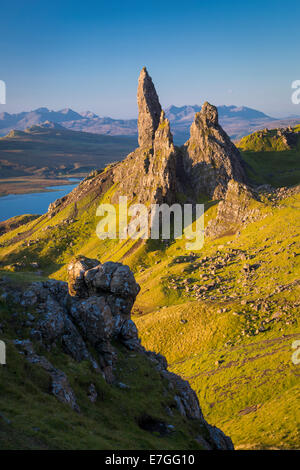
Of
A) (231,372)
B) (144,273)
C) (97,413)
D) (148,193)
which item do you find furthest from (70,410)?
(148,193)

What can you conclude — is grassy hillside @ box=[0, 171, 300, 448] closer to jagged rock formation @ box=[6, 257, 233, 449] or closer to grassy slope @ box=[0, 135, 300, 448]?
grassy slope @ box=[0, 135, 300, 448]

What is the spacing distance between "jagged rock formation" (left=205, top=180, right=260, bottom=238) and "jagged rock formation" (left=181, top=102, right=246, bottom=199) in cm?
3051

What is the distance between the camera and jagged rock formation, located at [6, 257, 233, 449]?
34.5m

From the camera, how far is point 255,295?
269ft

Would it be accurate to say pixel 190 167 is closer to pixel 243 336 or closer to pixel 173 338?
pixel 173 338

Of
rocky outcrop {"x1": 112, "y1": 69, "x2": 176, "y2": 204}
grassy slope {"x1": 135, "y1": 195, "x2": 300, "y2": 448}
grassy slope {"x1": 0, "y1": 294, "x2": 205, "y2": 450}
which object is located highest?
rocky outcrop {"x1": 112, "y1": 69, "x2": 176, "y2": 204}

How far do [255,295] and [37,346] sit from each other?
60757 millimetres

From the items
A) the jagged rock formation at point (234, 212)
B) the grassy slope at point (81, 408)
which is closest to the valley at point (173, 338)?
the grassy slope at point (81, 408)

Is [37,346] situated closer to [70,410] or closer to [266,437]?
[70,410]

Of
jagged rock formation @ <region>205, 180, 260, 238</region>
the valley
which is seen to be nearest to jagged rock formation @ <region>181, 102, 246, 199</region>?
the valley

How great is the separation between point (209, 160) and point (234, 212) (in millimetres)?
53886

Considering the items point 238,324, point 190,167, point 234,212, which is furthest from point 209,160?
point 238,324

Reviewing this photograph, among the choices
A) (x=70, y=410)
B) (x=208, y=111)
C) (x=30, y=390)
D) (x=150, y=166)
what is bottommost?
(x=70, y=410)

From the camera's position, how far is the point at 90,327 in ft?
135
